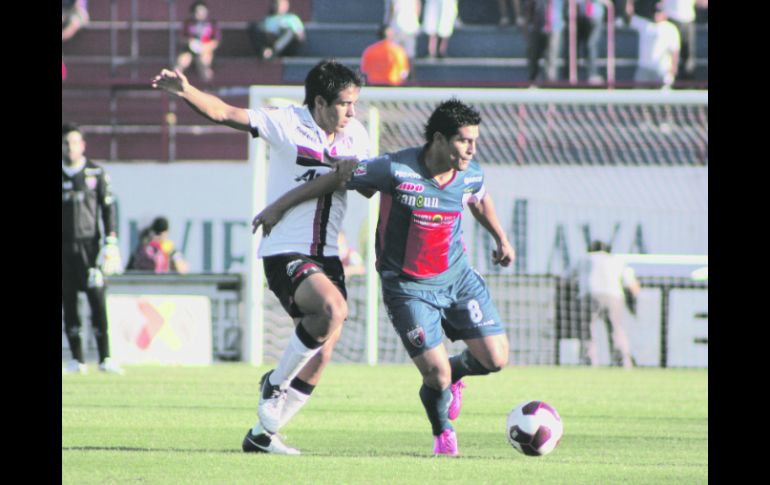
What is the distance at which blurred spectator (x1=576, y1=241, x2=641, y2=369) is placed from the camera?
17641mm

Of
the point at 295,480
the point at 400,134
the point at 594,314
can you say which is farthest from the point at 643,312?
the point at 295,480

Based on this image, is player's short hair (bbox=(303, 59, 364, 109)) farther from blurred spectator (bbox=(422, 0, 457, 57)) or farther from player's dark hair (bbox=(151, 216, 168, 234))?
blurred spectator (bbox=(422, 0, 457, 57))

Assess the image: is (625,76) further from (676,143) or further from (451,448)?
(451,448)

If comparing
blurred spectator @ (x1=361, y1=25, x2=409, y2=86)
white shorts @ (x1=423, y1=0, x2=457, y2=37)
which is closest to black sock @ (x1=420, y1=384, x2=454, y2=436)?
blurred spectator @ (x1=361, y1=25, x2=409, y2=86)

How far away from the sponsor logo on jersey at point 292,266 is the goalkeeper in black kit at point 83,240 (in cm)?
620

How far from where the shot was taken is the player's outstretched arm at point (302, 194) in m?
7.61

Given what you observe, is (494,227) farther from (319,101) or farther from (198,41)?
(198,41)

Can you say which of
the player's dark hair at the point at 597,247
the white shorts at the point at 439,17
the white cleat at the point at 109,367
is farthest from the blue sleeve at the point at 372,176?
the white shorts at the point at 439,17

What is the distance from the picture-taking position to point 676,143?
19.7m

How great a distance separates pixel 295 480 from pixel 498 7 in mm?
19256

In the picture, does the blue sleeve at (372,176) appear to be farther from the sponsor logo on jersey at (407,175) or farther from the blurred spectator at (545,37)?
the blurred spectator at (545,37)

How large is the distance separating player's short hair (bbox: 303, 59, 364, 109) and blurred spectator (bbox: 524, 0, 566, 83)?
14.2 meters

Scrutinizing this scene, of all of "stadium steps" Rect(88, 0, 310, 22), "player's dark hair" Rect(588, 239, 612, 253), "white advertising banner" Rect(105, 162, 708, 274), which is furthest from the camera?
"stadium steps" Rect(88, 0, 310, 22)

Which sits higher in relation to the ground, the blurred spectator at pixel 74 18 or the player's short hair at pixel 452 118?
the blurred spectator at pixel 74 18
